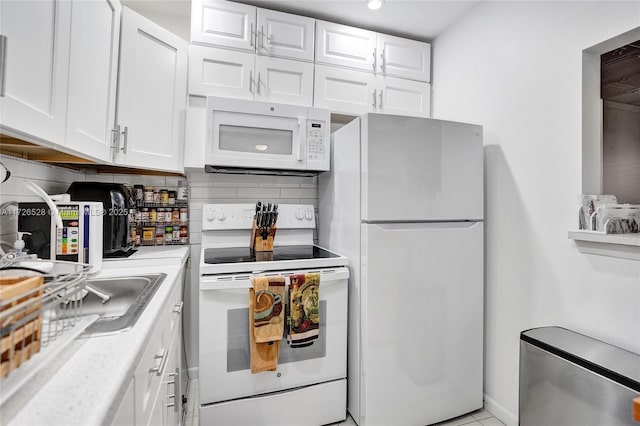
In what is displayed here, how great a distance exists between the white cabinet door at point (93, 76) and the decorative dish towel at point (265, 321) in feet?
3.14

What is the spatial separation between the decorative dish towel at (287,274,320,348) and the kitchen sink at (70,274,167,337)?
66cm

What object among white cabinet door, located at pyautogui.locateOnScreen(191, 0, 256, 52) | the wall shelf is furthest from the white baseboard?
white cabinet door, located at pyautogui.locateOnScreen(191, 0, 256, 52)

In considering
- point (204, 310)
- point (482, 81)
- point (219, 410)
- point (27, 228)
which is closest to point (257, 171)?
point (204, 310)

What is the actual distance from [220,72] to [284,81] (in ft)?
1.35

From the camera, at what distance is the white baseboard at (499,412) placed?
5.88 feet

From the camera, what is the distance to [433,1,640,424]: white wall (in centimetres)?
140

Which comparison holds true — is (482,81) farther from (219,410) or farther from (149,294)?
(219,410)

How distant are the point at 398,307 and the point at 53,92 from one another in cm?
173

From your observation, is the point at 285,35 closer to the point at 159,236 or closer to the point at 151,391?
the point at 159,236

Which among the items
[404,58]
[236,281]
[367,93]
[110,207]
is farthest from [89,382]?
[404,58]

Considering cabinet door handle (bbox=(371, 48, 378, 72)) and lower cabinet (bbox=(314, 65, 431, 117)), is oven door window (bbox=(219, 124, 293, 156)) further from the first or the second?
cabinet door handle (bbox=(371, 48, 378, 72))

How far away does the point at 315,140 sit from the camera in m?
2.13

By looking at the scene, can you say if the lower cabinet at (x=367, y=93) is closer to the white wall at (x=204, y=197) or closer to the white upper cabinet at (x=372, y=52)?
the white upper cabinet at (x=372, y=52)

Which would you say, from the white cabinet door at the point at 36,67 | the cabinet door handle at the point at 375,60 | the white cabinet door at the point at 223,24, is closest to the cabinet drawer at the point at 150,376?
the white cabinet door at the point at 36,67
